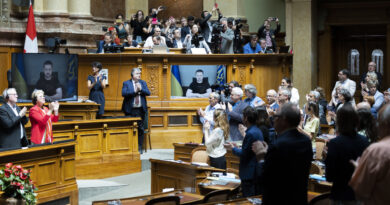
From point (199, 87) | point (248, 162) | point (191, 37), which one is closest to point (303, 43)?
point (191, 37)

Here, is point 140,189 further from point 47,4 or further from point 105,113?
point 47,4

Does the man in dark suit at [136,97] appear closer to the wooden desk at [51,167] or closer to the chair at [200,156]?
the wooden desk at [51,167]

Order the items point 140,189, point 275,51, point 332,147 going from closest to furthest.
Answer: point 332,147
point 140,189
point 275,51

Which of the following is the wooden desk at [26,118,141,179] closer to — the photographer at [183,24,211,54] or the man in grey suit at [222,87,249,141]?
the man in grey suit at [222,87,249,141]

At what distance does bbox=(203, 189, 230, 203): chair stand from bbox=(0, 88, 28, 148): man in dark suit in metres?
3.59

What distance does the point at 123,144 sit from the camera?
12156mm

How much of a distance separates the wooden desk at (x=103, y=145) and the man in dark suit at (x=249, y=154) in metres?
5.03

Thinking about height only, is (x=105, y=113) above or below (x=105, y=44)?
Result: below

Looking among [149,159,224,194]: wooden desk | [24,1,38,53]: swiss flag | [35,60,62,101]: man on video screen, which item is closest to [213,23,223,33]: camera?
[35,60,62,101]: man on video screen

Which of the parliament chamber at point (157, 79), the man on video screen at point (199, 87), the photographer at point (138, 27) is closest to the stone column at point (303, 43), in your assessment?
the parliament chamber at point (157, 79)

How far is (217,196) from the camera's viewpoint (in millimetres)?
6520

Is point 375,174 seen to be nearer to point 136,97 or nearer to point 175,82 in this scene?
point 136,97

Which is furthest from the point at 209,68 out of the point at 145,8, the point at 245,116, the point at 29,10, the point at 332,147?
the point at 332,147

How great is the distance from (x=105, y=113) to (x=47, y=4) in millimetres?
4037
